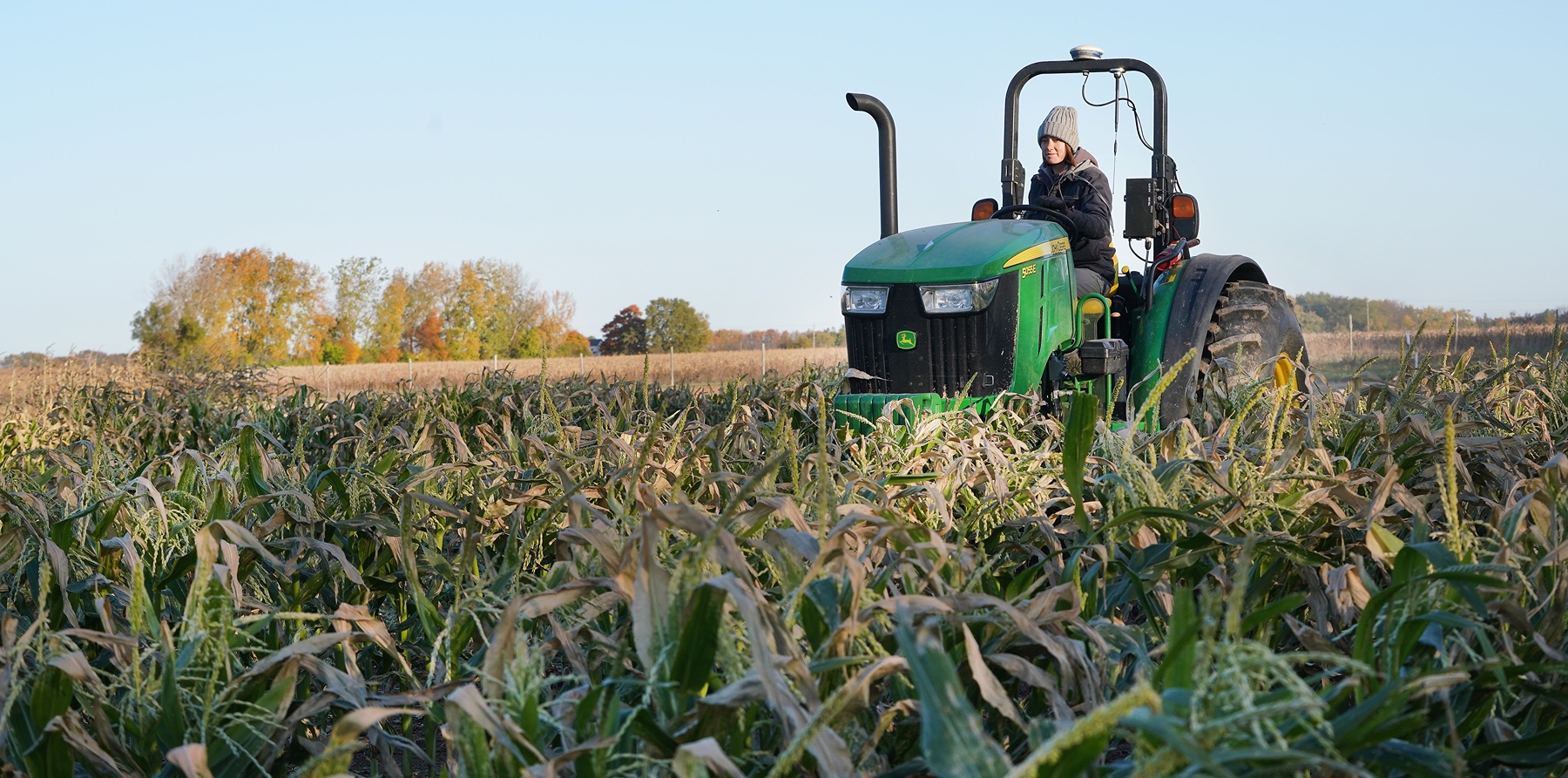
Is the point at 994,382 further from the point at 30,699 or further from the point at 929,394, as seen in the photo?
the point at 30,699

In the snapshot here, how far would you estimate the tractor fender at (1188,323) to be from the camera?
18.1 ft

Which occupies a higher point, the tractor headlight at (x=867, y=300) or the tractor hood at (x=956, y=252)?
the tractor hood at (x=956, y=252)

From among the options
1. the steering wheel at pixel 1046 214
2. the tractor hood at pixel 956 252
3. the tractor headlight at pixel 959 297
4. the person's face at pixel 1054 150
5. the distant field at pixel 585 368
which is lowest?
the distant field at pixel 585 368

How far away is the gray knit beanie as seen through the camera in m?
5.82

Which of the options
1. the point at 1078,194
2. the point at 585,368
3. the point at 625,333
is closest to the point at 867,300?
the point at 1078,194

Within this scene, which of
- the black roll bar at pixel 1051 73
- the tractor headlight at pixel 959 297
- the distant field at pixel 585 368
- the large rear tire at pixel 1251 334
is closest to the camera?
the tractor headlight at pixel 959 297

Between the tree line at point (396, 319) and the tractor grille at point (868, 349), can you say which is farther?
the tree line at point (396, 319)

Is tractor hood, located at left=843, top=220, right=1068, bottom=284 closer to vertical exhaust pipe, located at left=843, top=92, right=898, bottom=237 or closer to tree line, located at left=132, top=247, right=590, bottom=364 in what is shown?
vertical exhaust pipe, located at left=843, top=92, right=898, bottom=237

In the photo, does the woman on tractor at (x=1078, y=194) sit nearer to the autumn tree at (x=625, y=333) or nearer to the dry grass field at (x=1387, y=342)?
the dry grass field at (x=1387, y=342)

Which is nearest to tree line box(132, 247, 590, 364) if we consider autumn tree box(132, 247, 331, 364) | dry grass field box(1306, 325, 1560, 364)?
autumn tree box(132, 247, 331, 364)

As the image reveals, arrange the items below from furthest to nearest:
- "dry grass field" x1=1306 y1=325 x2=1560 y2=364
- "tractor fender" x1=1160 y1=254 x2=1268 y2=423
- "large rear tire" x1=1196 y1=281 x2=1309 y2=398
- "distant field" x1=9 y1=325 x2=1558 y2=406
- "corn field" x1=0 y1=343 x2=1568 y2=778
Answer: "dry grass field" x1=1306 y1=325 x2=1560 y2=364 < "distant field" x1=9 y1=325 x2=1558 y2=406 < "large rear tire" x1=1196 y1=281 x2=1309 y2=398 < "tractor fender" x1=1160 y1=254 x2=1268 y2=423 < "corn field" x1=0 y1=343 x2=1568 y2=778

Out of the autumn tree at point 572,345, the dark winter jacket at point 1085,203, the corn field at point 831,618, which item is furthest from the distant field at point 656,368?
the autumn tree at point 572,345

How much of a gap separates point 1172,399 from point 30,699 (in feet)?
15.6

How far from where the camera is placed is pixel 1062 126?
5832mm
